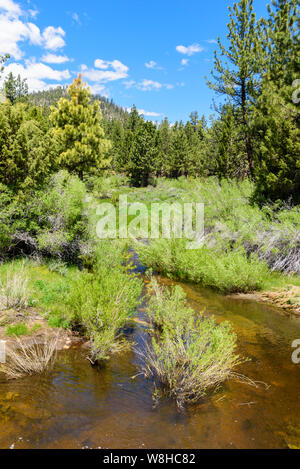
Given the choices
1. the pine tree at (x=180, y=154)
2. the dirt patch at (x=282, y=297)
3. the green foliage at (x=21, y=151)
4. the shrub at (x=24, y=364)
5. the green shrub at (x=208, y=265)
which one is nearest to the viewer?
the shrub at (x=24, y=364)

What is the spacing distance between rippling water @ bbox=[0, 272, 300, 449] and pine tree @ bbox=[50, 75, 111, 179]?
672 inches

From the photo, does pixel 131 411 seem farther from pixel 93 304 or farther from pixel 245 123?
pixel 245 123

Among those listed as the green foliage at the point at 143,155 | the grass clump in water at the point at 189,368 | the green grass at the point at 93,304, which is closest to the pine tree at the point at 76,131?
the green grass at the point at 93,304

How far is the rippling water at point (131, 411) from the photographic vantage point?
454 centimetres

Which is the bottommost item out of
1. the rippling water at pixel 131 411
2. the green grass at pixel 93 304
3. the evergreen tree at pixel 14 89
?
the rippling water at pixel 131 411

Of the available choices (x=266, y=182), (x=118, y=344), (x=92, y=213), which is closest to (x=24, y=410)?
(x=118, y=344)

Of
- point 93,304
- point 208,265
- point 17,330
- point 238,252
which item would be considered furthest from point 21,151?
point 238,252

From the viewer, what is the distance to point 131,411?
17.0 feet

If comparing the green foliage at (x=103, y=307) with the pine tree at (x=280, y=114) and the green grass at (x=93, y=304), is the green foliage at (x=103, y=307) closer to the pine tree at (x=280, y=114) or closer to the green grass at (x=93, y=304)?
the green grass at (x=93, y=304)

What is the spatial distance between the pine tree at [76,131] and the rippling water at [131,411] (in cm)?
1706

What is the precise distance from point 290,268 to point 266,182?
15.6 ft

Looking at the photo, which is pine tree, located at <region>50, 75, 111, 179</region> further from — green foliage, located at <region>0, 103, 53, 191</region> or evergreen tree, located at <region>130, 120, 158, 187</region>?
evergreen tree, located at <region>130, 120, 158, 187</region>

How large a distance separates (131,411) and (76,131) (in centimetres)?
1994

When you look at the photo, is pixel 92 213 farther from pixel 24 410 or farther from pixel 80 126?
pixel 80 126
